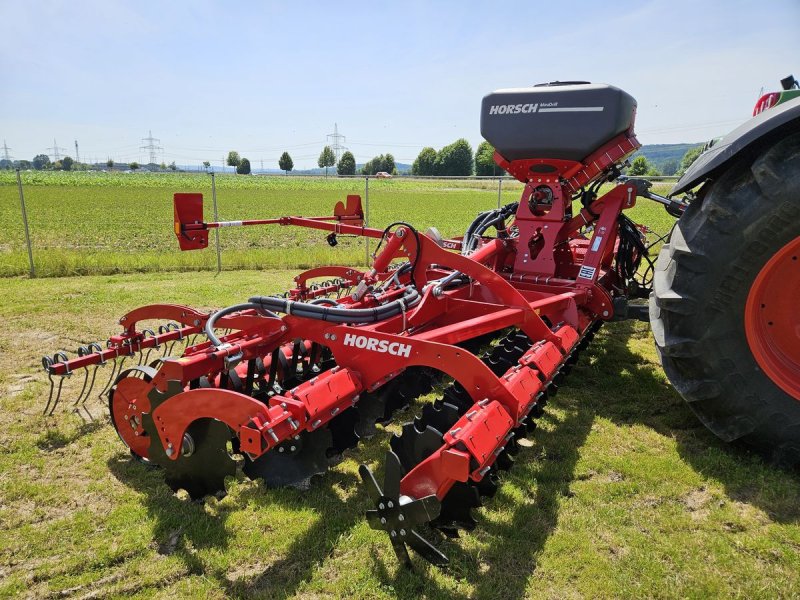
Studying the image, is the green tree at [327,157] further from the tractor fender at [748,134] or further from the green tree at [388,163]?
the tractor fender at [748,134]

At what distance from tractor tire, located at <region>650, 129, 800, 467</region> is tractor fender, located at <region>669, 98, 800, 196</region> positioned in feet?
0.28

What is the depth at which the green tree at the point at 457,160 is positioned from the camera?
8100 centimetres

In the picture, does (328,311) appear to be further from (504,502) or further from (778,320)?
(778,320)

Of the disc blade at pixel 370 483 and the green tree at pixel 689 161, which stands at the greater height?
the green tree at pixel 689 161

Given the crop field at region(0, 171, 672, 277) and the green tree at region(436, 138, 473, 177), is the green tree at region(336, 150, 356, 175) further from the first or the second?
the crop field at region(0, 171, 672, 277)

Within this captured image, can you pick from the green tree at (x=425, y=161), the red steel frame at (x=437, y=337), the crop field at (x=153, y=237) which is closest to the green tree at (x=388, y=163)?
the green tree at (x=425, y=161)

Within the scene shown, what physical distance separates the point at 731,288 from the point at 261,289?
6258 mm

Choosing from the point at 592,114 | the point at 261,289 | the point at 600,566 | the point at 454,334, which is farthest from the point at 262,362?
the point at 261,289

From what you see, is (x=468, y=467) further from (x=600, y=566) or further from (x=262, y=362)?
(x=262, y=362)

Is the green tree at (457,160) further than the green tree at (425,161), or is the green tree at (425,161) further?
the green tree at (425,161)

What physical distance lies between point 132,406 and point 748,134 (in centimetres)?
354

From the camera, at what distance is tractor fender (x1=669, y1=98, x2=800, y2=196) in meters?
2.51

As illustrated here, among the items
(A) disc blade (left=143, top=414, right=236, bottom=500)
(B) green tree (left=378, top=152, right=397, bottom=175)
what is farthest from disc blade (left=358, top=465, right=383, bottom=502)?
(B) green tree (left=378, top=152, right=397, bottom=175)

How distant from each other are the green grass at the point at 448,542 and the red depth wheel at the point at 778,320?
1.92ft
